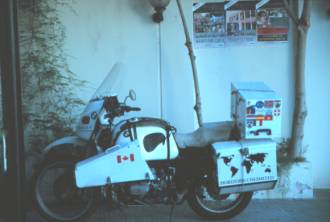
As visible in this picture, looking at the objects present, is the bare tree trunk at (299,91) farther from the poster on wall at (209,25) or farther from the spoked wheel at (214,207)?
the spoked wheel at (214,207)

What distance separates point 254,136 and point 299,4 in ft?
7.74

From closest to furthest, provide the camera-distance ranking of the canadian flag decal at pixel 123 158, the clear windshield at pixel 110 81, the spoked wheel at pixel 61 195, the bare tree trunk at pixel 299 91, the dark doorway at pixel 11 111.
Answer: the dark doorway at pixel 11 111, the canadian flag decal at pixel 123 158, the spoked wheel at pixel 61 195, the clear windshield at pixel 110 81, the bare tree trunk at pixel 299 91

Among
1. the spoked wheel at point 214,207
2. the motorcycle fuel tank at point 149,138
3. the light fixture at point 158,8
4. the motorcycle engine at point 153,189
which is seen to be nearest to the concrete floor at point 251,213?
the spoked wheel at point 214,207

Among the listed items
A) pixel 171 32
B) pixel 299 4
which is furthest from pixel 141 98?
pixel 299 4

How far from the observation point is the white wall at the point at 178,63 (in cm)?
536

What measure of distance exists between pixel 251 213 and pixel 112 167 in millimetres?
1789

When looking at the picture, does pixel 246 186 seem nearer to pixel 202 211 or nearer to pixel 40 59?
pixel 202 211

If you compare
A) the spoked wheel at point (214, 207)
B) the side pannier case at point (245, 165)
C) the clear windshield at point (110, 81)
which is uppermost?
the clear windshield at point (110, 81)

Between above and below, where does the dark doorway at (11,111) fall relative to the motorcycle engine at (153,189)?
above

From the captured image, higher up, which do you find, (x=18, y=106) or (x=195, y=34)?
(x=195, y=34)

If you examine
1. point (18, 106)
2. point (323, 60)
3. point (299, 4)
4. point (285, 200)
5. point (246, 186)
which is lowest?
point (285, 200)

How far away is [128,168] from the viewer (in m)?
3.99

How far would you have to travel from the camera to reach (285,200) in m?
5.11

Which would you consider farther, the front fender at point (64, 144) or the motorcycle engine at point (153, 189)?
the front fender at point (64, 144)
